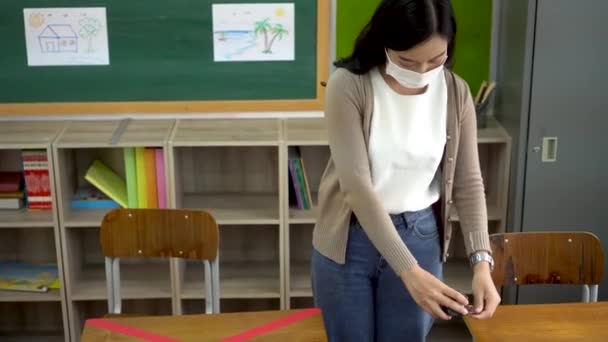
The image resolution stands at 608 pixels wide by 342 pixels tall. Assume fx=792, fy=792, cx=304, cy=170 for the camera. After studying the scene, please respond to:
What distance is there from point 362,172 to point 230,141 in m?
1.28

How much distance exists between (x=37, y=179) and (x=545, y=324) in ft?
7.10

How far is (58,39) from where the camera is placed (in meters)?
3.27

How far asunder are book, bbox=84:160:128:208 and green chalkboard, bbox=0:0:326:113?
0.97 feet

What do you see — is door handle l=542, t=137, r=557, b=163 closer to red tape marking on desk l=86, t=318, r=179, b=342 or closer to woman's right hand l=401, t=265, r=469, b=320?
woman's right hand l=401, t=265, r=469, b=320

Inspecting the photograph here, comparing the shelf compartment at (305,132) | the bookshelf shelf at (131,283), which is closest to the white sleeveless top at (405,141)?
the shelf compartment at (305,132)

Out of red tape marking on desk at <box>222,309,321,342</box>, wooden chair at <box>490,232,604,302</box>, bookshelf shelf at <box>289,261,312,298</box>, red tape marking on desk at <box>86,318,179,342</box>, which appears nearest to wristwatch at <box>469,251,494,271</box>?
wooden chair at <box>490,232,604,302</box>

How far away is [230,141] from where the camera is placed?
3.11 meters

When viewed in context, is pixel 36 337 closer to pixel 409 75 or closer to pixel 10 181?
pixel 10 181

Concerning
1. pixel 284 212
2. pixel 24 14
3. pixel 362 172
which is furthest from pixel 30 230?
pixel 362 172

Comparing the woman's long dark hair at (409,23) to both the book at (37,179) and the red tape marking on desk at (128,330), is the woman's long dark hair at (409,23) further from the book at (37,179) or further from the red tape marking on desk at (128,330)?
the book at (37,179)

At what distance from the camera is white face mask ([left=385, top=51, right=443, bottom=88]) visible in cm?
189

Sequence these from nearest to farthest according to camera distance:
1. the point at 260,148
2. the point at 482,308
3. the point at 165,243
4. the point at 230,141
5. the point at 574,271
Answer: the point at 482,308
the point at 574,271
the point at 165,243
the point at 230,141
the point at 260,148

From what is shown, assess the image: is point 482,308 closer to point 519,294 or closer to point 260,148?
point 519,294

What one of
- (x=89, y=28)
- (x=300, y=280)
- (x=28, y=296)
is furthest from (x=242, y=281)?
(x=89, y=28)
